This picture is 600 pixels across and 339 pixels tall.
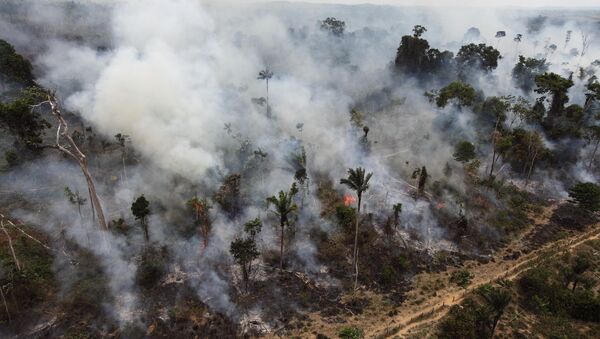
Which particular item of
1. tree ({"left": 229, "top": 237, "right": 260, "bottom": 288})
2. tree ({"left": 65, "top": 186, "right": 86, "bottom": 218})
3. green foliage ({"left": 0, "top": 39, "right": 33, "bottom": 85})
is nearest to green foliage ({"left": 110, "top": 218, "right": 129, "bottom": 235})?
tree ({"left": 65, "top": 186, "right": 86, "bottom": 218})

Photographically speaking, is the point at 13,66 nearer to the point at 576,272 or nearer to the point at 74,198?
the point at 74,198

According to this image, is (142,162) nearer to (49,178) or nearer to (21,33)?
(49,178)

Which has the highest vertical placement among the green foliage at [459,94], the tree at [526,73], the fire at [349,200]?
the tree at [526,73]

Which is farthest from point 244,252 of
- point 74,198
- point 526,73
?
point 526,73

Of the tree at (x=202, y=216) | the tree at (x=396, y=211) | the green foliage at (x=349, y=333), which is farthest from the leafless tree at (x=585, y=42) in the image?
the tree at (x=202, y=216)

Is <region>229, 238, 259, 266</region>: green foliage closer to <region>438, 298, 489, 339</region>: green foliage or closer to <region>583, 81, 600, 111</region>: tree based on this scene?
<region>438, 298, 489, 339</region>: green foliage

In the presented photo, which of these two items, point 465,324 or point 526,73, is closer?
point 465,324

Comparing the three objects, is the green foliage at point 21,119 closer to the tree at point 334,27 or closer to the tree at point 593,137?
the tree at point 593,137
